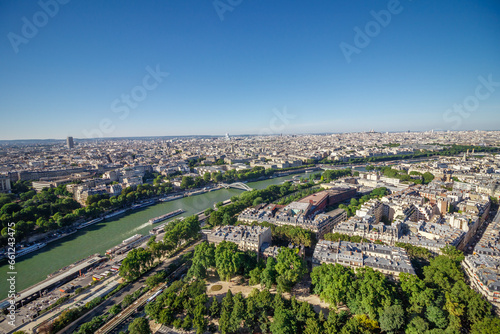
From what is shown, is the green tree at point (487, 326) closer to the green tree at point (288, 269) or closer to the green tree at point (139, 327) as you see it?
the green tree at point (288, 269)

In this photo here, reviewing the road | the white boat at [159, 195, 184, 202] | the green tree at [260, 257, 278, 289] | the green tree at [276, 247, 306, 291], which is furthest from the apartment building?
the white boat at [159, 195, 184, 202]

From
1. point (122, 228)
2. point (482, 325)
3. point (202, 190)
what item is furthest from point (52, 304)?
point (202, 190)

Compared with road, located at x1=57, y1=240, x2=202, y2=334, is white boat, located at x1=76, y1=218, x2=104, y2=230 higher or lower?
higher

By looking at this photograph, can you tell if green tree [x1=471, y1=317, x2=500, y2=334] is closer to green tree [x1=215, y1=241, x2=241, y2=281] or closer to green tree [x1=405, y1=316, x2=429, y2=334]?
green tree [x1=405, y1=316, x2=429, y2=334]

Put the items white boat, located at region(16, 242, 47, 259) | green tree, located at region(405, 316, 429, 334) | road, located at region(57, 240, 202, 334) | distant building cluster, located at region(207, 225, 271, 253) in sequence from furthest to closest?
1. white boat, located at region(16, 242, 47, 259)
2. distant building cluster, located at region(207, 225, 271, 253)
3. road, located at region(57, 240, 202, 334)
4. green tree, located at region(405, 316, 429, 334)

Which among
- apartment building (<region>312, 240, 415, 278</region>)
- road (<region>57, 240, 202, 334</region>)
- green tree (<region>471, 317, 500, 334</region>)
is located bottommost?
road (<region>57, 240, 202, 334</region>)

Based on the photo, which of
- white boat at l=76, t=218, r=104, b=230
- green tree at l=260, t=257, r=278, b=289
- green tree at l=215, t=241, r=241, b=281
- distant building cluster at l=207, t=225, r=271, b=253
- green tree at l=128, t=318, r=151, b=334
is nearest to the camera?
green tree at l=128, t=318, r=151, b=334

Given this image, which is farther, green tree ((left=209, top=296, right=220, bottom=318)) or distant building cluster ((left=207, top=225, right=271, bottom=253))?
distant building cluster ((left=207, top=225, right=271, bottom=253))

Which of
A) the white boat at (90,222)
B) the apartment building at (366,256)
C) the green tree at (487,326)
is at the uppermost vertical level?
the apartment building at (366,256)

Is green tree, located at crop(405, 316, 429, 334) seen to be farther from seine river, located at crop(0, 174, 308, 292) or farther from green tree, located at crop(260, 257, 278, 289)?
seine river, located at crop(0, 174, 308, 292)

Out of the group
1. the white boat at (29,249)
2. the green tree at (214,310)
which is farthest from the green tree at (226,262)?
the white boat at (29,249)
